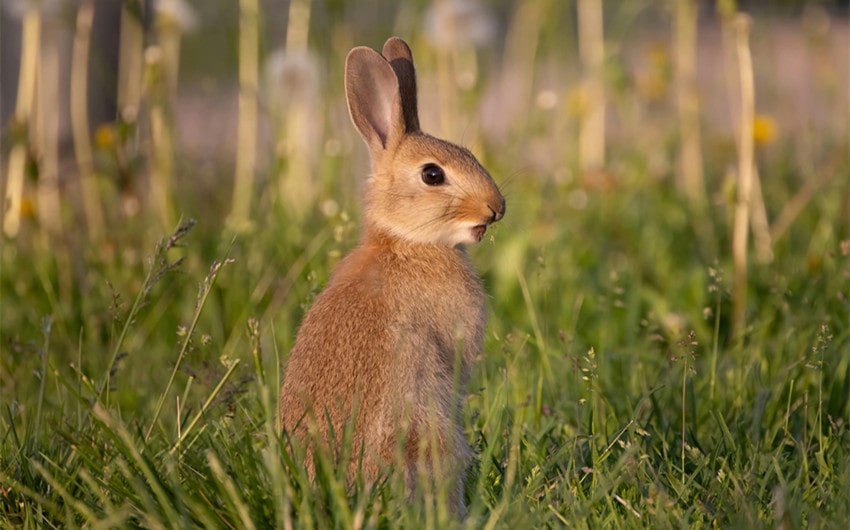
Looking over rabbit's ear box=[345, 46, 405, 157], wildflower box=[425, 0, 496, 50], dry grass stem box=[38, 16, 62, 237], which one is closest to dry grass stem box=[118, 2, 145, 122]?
dry grass stem box=[38, 16, 62, 237]

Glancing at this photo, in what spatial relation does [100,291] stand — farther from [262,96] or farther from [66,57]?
[66,57]

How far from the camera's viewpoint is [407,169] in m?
3.50

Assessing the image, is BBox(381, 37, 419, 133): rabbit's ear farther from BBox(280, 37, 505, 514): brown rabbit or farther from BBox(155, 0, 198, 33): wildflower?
BBox(155, 0, 198, 33): wildflower

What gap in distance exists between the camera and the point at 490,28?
6586 millimetres

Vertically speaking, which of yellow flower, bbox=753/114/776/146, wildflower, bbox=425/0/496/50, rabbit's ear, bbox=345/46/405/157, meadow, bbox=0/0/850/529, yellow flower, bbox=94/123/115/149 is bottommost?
meadow, bbox=0/0/850/529

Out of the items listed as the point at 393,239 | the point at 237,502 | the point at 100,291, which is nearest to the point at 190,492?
the point at 237,502

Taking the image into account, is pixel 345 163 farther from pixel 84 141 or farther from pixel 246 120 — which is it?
pixel 84 141

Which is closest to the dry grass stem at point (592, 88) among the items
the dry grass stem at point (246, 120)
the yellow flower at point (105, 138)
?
the dry grass stem at point (246, 120)

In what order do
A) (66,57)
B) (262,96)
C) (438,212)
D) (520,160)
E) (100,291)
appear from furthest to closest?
(66,57)
(520,160)
(262,96)
(100,291)
(438,212)

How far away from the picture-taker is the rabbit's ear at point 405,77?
12.0 ft

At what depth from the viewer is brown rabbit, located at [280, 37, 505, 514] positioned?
2.91 metres

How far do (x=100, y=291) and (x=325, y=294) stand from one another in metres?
2.29

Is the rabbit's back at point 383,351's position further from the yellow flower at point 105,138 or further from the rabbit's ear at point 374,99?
the yellow flower at point 105,138

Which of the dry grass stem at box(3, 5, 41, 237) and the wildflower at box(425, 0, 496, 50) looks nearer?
the dry grass stem at box(3, 5, 41, 237)
